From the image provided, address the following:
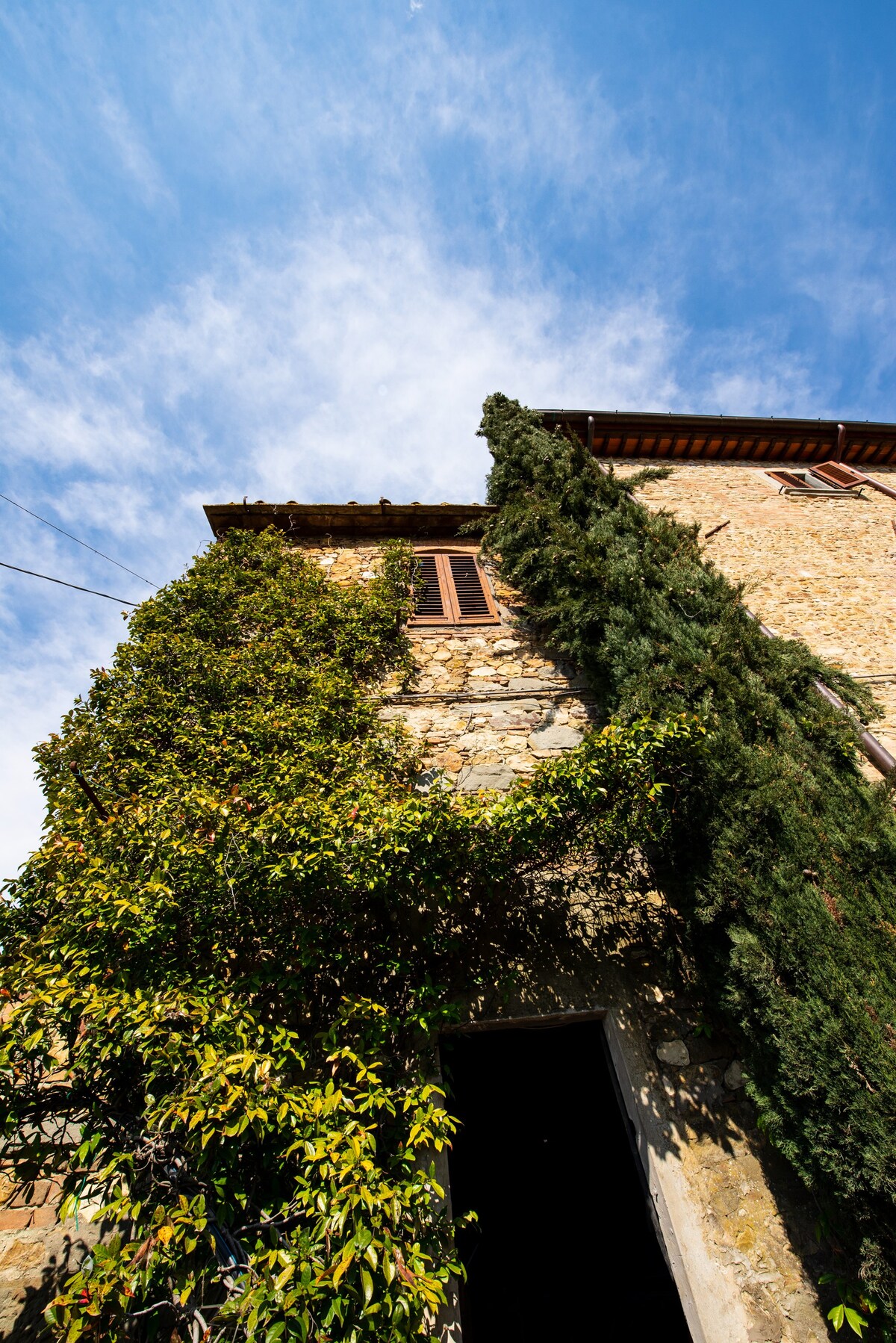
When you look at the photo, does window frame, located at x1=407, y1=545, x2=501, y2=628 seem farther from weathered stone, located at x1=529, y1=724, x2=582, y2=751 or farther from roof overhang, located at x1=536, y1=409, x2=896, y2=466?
roof overhang, located at x1=536, y1=409, x2=896, y2=466

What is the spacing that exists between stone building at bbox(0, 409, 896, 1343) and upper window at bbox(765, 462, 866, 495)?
5 centimetres

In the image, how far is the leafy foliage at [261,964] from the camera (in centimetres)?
244

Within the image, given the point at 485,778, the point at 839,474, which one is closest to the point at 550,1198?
the point at 485,778

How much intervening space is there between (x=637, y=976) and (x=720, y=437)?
10812 mm

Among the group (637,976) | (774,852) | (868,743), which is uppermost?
(868,743)

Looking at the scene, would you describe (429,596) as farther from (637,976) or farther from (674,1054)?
(674,1054)

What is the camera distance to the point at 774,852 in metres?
3.78

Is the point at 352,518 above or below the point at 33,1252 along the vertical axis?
above

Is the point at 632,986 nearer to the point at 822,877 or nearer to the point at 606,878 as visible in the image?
the point at 606,878

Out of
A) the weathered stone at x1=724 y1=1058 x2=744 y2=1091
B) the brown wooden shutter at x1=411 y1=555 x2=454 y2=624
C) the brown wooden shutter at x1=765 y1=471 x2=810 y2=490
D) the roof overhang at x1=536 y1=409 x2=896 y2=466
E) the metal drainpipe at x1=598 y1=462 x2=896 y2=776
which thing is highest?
the roof overhang at x1=536 y1=409 x2=896 y2=466

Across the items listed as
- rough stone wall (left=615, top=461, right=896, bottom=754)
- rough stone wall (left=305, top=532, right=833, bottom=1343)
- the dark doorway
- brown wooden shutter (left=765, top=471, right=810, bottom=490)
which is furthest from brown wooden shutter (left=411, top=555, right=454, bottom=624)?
brown wooden shutter (left=765, top=471, right=810, bottom=490)

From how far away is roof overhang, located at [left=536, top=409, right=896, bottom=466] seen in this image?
444 inches

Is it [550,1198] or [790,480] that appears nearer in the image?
[550,1198]

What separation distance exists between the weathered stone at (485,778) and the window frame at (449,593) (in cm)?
211
